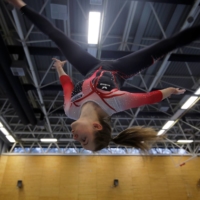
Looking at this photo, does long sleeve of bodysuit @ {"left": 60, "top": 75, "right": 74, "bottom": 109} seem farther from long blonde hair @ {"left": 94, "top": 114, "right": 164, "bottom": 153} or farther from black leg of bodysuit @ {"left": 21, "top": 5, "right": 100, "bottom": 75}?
long blonde hair @ {"left": 94, "top": 114, "right": 164, "bottom": 153}

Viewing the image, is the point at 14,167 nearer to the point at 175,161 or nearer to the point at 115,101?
the point at 175,161

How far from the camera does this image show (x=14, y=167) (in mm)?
10180

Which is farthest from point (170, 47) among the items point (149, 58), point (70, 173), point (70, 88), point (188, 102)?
point (70, 173)

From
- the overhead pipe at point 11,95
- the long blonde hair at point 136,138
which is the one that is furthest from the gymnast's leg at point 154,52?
the overhead pipe at point 11,95

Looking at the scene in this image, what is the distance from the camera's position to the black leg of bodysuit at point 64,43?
2.10m

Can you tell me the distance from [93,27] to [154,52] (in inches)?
96.9

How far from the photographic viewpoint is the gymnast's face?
5.13 feet

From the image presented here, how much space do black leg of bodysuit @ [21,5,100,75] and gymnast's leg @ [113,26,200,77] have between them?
1.05 feet

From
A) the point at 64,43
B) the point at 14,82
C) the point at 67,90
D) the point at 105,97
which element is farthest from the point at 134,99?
the point at 14,82

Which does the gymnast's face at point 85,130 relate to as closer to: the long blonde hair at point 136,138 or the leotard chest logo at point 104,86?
the long blonde hair at point 136,138

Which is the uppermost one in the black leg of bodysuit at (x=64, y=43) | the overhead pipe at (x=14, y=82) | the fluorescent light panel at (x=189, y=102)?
the fluorescent light panel at (x=189, y=102)

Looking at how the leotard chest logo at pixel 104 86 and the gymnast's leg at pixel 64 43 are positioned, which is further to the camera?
the gymnast's leg at pixel 64 43

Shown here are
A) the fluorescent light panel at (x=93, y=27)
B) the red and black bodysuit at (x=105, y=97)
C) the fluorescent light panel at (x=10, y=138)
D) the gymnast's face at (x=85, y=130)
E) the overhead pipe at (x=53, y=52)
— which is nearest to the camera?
the gymnast's face at (x=85, y=130)

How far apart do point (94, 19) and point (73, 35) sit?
148 cm
